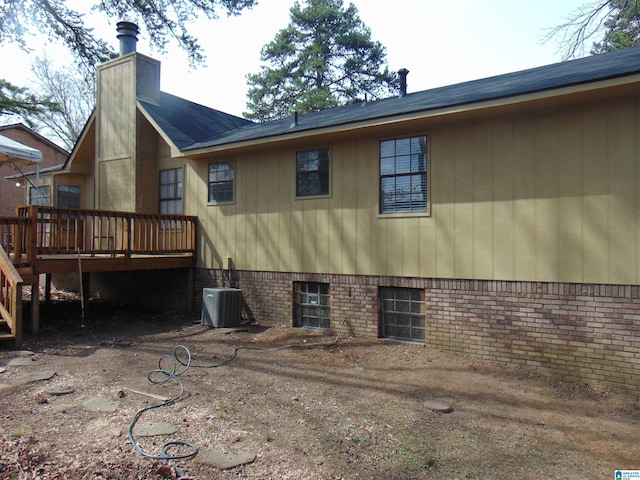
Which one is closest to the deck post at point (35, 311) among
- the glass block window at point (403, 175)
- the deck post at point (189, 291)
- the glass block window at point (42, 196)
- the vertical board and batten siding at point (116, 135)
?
the deck post at point (189, 291)

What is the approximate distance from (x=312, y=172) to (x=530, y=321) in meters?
4.70

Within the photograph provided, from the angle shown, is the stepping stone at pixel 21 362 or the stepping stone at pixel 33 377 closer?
the stepping stone at pixel 33 377

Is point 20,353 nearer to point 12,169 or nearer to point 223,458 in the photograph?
point 223,458

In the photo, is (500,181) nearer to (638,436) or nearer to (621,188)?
(621,188)

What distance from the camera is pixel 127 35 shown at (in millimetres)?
12453

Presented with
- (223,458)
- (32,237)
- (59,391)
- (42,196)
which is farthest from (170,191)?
(223,458)

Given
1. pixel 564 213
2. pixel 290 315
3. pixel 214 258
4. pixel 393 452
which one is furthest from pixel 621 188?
pixel 214 258

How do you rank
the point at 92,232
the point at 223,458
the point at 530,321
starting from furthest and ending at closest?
the point at 92,232, the point at 530,321, the point at 223,458

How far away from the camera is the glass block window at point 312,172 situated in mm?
8828

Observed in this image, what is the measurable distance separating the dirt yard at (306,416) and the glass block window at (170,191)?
15.0 ft

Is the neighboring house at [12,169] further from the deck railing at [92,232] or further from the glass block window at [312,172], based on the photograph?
the glass block window at [312,172]

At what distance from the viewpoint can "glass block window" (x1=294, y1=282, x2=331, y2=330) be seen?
29.0 feet

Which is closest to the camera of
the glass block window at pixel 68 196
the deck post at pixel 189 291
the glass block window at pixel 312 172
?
the glass block window at pixel 312 172

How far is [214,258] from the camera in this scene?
10398 mm
